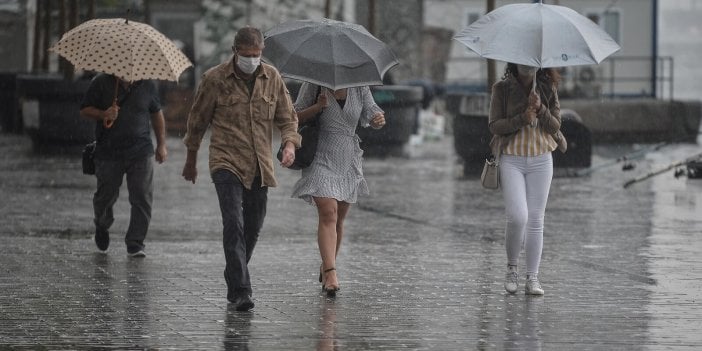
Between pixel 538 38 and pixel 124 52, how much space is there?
10.6 ft

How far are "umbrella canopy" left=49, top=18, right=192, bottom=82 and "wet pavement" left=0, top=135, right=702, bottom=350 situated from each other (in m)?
1.36

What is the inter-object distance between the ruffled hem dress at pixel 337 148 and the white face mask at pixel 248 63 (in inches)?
30.9

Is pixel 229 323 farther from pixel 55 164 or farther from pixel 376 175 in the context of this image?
pixel 55 164

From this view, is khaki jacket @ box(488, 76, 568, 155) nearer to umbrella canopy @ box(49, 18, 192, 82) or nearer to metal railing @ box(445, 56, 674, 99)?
umbrella canopy @ box(49, 18, 192, 82)

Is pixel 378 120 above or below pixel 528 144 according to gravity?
above

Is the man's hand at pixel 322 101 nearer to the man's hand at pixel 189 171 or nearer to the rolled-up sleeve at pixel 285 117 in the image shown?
the rolled-up sleeve at pixel 285 117

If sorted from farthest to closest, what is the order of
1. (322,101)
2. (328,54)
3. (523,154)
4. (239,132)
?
(523,154) < (322,101) < (328,54) < (239,132)

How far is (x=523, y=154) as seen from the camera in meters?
10.3

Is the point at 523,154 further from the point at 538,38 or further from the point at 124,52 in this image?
the point at 124,52

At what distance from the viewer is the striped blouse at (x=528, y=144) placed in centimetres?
1031

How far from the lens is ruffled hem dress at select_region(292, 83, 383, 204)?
404 inches

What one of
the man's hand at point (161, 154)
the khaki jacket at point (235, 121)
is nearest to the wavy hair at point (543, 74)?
the khaki jacket at point (235, 121)

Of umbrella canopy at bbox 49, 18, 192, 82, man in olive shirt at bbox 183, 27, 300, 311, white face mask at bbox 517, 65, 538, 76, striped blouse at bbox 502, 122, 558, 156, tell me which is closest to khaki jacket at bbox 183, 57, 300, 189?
man in olive shirt at bbox 183, 27, 300, 311

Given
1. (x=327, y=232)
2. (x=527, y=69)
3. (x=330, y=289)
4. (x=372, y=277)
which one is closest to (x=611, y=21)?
(x=372, y=277)
